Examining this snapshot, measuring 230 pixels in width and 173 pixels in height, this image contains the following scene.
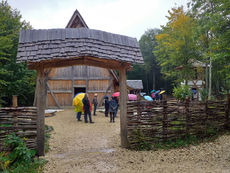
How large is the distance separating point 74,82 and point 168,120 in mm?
12355

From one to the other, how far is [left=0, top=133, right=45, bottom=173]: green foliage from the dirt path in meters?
0.34

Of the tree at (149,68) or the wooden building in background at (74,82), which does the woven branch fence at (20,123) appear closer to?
the wooden building in background at (74,82)

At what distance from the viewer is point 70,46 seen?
574cm

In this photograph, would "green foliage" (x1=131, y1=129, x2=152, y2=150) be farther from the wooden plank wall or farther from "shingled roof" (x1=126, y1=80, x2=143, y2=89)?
"shingled roof" (x1=126, y1=80, x2=143, y2=89)

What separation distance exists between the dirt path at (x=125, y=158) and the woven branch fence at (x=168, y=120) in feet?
1.91

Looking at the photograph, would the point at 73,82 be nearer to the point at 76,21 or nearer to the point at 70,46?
the point at 76,21

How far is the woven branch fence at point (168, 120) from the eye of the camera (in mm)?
6371

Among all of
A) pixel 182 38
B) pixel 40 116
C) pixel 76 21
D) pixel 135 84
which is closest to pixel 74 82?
pixel 76 21

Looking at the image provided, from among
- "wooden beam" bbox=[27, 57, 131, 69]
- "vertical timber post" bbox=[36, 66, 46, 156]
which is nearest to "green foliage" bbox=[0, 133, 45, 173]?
"vertical timber post" bbox=[36, 66, 46, 156]

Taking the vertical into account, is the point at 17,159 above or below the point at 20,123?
below

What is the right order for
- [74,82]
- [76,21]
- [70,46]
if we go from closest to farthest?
[70,46] < [76,21] < [74,82]

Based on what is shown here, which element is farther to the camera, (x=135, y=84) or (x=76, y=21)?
(x=135, y=84)

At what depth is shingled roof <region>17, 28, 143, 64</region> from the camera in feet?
18.2

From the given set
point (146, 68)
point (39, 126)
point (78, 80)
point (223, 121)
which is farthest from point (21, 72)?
point (146, 68)
